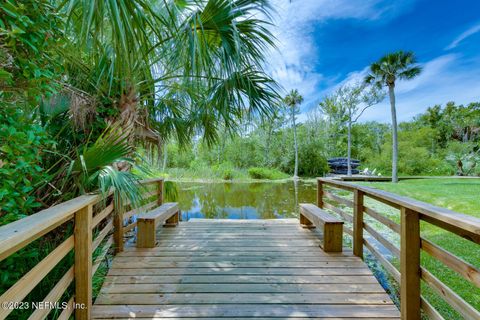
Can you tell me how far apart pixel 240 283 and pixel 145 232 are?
1.21 m

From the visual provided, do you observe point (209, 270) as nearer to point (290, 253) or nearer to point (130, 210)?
point (290, 253)

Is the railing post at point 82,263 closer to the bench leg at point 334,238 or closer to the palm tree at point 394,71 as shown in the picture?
the bench leg at point 334,238

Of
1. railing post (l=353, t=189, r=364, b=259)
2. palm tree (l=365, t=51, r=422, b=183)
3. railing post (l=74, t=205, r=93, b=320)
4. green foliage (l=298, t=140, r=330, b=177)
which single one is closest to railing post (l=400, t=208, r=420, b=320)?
railing post (l=353, t=189, r=364, b=259)

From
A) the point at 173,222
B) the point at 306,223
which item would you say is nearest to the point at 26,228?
the point at 173,222

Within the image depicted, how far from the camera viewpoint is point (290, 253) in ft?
7.73

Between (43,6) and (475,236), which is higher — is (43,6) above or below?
above

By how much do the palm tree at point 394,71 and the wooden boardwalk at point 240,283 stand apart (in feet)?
37.1

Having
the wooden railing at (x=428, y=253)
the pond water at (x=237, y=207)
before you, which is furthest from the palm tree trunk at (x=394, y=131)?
the wooden railing at (x=428, y=253)

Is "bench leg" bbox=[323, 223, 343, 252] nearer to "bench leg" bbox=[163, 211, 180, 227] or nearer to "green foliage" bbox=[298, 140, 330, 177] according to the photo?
"bench leg" bbox=[163, 211, 180, 227]

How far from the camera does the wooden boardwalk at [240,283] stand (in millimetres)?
1507

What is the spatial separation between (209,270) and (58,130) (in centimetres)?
207

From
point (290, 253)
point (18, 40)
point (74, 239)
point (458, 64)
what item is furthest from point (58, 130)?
point (458, 64)

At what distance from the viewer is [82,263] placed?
1358 mm

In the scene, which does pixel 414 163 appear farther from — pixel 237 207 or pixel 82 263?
pixel 82 263
